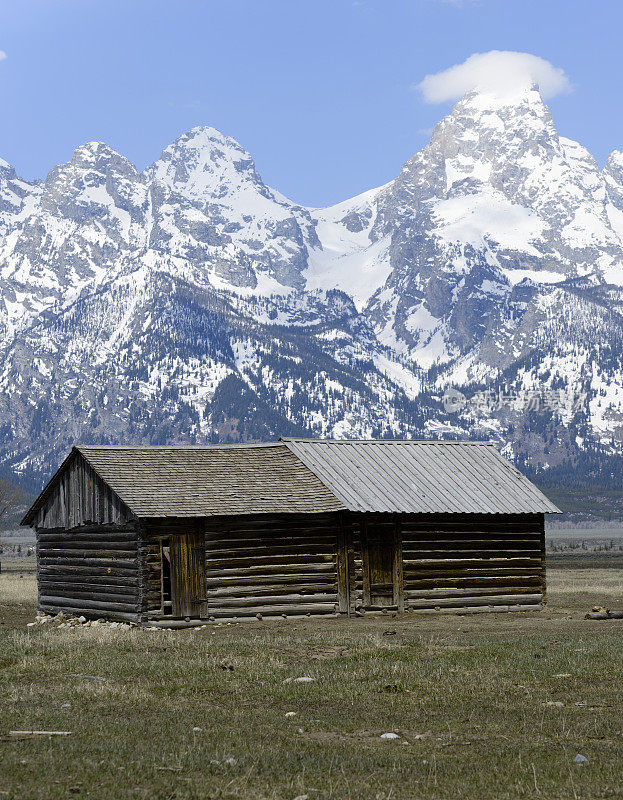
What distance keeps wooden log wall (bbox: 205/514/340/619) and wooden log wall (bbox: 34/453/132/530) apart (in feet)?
9.06

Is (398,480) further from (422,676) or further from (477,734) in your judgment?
(477,734)

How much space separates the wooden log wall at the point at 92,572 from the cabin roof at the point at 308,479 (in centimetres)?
147

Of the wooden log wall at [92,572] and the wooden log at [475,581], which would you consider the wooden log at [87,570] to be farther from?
the wooden log at [475,581]

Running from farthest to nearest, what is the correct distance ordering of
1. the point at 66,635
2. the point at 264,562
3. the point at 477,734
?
the point at 264,562 < the point at 66,635 < the point at 477,734

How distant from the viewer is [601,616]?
33.3 m

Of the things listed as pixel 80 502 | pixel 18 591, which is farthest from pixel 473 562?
pixel 18 591

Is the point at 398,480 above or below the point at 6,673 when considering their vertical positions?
above

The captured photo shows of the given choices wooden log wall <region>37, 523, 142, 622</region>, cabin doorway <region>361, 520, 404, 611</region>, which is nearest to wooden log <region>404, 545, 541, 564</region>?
cabin doorway <region>361, 520, 404, 611</region>

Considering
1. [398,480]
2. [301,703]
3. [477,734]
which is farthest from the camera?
[398,480]

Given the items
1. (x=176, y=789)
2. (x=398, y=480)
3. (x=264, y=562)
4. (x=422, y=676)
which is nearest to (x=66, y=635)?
(x=264, y=562)

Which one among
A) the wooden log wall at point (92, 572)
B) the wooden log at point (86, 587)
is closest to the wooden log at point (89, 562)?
the wooden log wall at point (92, 572)

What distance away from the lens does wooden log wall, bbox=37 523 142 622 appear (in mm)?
34500

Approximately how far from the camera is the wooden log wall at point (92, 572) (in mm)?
34500

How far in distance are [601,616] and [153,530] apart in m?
12.0
